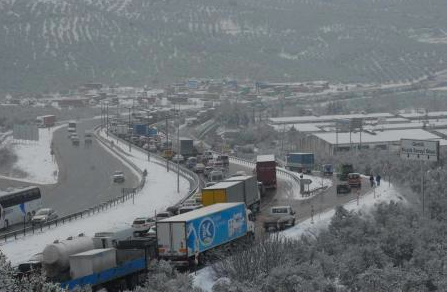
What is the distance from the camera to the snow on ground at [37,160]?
50.3 m

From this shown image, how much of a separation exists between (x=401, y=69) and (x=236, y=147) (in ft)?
403

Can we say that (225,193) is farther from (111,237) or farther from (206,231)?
(111,237)

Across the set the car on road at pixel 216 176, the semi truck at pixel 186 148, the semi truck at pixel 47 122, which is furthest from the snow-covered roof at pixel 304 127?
the car on road at pixel 216 176

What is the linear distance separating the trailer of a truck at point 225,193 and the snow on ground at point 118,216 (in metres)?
2.57

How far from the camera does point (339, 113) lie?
10544 cm

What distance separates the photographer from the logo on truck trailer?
76.6 feet

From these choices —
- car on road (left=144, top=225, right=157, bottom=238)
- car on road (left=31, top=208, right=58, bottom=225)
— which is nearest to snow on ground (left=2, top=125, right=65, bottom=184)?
car on road (left=31, top=208, right=58, bottom=225)

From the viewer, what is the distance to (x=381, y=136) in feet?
231

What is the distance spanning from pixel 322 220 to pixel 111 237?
1111 cm

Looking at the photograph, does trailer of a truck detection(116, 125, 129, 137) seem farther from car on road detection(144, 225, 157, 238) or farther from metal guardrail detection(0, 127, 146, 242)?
car on road detection(144, 225, 157, 238)

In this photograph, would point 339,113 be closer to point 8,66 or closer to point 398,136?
point 398,136

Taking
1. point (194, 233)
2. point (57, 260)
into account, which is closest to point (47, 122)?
point (194, 233)

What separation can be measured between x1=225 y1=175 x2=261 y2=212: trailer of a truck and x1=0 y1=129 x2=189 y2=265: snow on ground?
3.76 m

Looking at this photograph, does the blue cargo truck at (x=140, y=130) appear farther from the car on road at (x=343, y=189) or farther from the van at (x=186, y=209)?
the van at (x=186, y=209)
